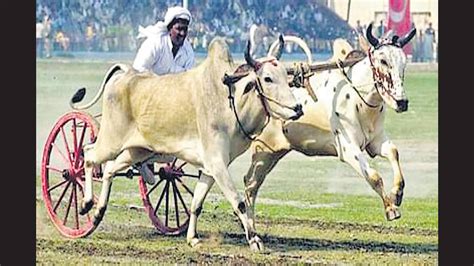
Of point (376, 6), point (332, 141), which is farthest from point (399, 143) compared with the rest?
point (332, 141)

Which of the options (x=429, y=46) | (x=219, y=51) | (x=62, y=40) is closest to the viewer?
(x=219, y=51)

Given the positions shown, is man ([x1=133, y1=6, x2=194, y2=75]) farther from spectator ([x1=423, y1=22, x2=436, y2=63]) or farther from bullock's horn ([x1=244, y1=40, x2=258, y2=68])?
spectator ([x1=423, y1=22, x2=436, y2=63])

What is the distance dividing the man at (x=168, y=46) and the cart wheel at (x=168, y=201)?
514 millimetres

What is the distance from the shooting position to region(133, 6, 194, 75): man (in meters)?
8.05

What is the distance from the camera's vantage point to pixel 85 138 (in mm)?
8438

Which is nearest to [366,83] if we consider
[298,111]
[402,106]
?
[402,106]

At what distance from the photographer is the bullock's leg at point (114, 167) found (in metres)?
7.94

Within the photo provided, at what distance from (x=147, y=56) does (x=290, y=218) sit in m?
1.52

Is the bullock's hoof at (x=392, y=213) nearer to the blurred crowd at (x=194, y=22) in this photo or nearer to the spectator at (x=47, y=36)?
the blurred crowd at (x=194, y=22)

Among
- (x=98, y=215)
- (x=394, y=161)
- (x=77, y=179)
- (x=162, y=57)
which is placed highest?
(x=162, y=57)

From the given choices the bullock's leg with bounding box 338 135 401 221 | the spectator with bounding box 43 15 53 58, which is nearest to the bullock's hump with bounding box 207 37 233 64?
the bullock's leg with bounding box 338 135 401 221

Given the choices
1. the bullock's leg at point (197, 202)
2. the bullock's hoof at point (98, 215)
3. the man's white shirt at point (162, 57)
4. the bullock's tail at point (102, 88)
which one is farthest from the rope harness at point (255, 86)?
the bullock's hoof at point (98, 215)

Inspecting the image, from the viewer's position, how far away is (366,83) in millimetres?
7879

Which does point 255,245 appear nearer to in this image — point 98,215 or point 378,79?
point 98,215
